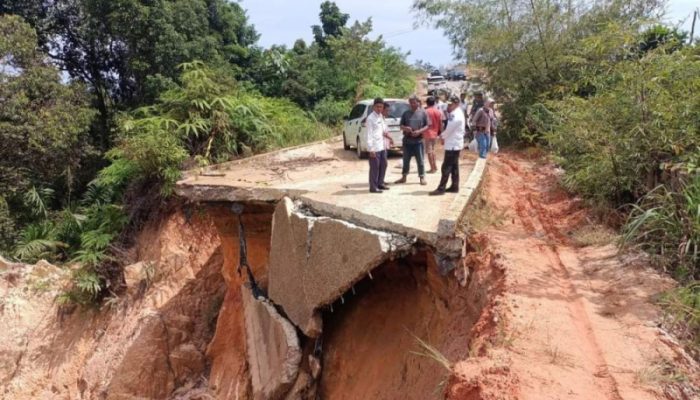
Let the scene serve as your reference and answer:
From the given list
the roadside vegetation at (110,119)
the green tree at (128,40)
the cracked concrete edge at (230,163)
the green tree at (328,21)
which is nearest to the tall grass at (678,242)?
the cracked concrete edge at (230,163)

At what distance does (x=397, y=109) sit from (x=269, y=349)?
694 centimetres

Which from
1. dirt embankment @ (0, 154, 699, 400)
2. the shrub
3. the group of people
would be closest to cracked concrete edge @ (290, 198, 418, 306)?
dirt embankment @ (0, 154, 699, 400)

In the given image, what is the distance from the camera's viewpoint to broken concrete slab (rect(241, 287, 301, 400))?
7172 mm

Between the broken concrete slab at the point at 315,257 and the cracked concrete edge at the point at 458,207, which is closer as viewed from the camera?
the cracked concrete edge at the point at 458,207

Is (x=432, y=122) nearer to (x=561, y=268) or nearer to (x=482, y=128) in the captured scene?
(x=482, y=128)

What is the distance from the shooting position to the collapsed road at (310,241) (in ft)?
19.4

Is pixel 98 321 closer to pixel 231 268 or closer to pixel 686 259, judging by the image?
pixel 231 268

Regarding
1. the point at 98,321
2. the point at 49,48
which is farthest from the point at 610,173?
the point at 49,48

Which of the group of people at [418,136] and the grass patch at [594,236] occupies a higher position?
the group of people at [418,136]

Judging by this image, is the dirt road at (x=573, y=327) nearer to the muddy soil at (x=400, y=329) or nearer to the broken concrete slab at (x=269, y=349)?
the muddy soil at (x=400, y=329)

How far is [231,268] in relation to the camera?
10141 mm

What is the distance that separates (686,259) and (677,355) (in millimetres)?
1661

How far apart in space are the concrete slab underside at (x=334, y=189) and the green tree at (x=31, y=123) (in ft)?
18.8

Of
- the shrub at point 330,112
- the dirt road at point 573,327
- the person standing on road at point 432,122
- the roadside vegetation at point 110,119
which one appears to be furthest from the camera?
the shrub at point 330,112
